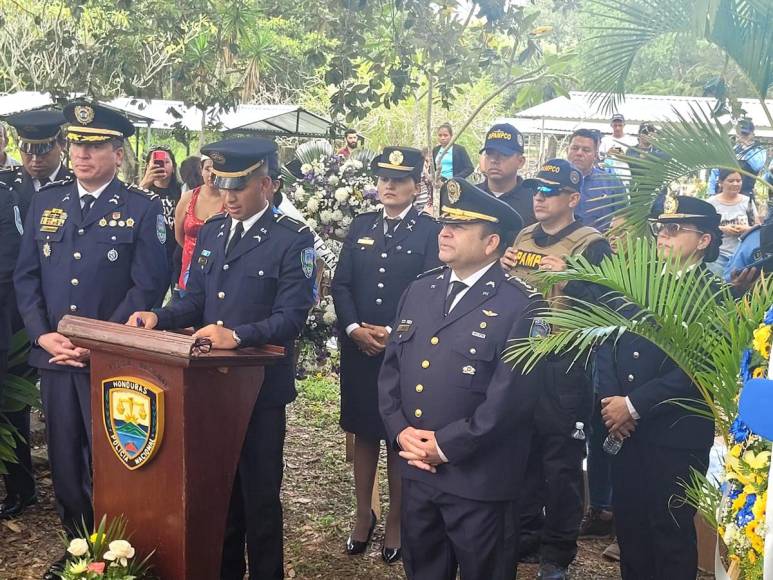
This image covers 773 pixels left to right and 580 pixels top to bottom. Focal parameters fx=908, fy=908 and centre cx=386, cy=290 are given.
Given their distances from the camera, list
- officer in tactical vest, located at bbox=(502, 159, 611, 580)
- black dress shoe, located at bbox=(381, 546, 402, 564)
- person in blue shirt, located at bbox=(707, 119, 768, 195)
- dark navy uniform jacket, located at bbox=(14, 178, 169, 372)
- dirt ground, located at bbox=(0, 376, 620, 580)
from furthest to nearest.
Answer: person in blue shirt, located at bbox=(707, 119, 768, 195)
black dress shoe, located at bbox=(381, 546, 402, 564)
dirt ground, located at bbox=(0, 376, 620, 580)
officer in tactical vest, located at bbox=(502, 159, 611, 580)
dark navy uniform jacket, located at bbox=(14, 178, 169, 372)

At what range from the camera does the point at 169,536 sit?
3352 mm

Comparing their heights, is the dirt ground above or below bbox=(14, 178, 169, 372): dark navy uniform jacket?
below

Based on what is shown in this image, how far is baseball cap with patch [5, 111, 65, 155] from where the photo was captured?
4.90 meters

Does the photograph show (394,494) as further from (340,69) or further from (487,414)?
(340,69)

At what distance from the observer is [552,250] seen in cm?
457

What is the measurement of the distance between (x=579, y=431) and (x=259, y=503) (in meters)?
1.68

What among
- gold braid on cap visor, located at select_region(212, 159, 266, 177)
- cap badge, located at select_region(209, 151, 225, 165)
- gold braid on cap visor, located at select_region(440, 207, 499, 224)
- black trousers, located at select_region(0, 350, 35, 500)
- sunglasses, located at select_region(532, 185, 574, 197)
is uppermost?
cap badge, located at select_region(209, 151, 225, 165)

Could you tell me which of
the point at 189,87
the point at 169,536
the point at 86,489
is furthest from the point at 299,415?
the point at 169,536

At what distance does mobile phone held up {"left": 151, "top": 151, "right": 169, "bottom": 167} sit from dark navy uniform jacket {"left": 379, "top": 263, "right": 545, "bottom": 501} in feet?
14.3

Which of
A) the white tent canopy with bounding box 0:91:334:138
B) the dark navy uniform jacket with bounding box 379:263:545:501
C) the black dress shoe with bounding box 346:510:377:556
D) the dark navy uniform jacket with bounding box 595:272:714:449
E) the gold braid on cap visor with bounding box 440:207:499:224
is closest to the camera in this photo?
the dark navy uniform jacket with bounding box 379:263:545:501

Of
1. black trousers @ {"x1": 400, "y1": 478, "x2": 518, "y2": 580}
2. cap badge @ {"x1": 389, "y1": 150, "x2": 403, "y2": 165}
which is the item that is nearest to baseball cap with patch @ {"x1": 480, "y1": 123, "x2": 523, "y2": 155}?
cap badge @ {"x1": 389, "y1": 150, "x2": 403, "y2": 165}

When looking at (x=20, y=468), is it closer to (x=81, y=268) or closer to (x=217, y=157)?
(x=81, y=268)

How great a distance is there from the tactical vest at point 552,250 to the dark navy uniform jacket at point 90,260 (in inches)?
70.0

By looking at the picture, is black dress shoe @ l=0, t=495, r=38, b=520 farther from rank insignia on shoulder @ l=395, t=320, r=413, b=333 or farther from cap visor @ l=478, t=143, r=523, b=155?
cap visor @ l=478, t=143, r=523, b=155
